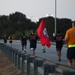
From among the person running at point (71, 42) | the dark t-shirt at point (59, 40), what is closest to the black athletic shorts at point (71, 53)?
Result: the person running at point (71, 42)

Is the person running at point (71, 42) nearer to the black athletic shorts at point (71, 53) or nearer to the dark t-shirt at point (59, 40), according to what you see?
the black athletic shorts at point (71, 53)

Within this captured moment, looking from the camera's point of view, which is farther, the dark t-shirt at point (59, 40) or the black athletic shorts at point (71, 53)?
the dark t-shirt at point (59, 40)

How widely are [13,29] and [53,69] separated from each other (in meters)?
127

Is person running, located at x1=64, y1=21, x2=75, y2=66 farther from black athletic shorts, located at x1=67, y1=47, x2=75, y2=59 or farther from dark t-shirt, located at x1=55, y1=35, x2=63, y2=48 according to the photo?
dark t-shirt, located at x1=55, y1=35, x2=63, y2=48

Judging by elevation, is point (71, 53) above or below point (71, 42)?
below

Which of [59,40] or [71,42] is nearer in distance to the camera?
[71,42]

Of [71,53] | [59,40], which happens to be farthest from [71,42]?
[59,40]

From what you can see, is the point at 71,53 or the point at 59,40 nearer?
the point at 71,53

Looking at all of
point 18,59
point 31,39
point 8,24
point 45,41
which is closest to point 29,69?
point 18,59

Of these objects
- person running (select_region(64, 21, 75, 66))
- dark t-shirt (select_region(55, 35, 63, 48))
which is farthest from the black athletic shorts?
dark t-shirt (select_region(55, 35, 63, 48))

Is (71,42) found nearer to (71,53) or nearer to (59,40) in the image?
(71,53)

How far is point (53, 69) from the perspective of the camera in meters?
8.45

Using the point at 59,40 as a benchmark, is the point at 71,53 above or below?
below

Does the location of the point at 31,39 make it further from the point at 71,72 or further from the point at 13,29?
the point at 13,29
